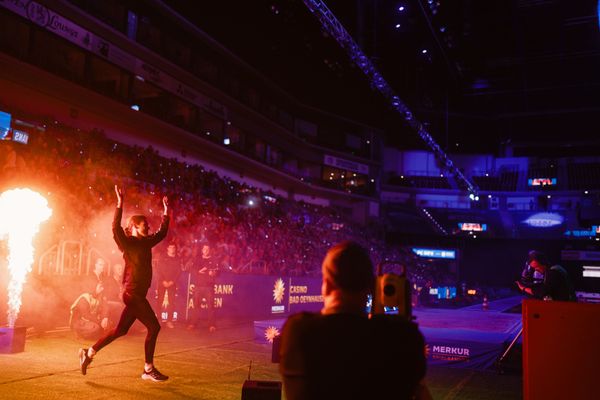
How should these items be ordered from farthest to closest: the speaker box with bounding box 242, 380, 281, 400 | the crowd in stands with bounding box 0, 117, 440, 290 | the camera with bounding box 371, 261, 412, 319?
the crowd in stands with bounding box 0, 117, 440, 290 → the speaker box with bounding box 242, 380, 281, 400 → the camera with bounding box 371, 261, 412, 319

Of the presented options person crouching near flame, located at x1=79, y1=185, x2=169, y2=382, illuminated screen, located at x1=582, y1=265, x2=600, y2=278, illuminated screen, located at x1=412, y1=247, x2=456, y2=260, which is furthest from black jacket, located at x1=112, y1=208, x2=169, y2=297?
illuminated screen, located at x1=582, y1=265, x2=600, y2=278

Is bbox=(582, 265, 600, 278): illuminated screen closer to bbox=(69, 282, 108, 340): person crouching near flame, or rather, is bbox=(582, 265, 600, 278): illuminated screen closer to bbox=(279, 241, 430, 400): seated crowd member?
bbox=(69, 282, 108, 340): person crouching near flame

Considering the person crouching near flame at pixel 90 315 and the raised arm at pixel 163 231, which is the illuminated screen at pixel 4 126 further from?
the raised arm at pixel 163 231

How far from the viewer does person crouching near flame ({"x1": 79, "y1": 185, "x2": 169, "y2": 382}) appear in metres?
6.52

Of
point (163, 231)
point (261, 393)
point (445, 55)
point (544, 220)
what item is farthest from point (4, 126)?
point (544, 220)

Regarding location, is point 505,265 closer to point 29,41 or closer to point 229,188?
point 229,188

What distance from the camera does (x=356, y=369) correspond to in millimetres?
2090

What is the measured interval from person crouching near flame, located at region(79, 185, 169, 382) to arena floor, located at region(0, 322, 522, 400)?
1.31 feet

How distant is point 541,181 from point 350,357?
4883 centimetres

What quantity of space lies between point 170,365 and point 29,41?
14516 mm

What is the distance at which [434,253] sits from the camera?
141 ft

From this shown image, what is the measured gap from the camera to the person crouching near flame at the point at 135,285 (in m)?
6.52

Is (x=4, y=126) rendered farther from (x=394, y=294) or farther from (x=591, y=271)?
(x=591, y=271)

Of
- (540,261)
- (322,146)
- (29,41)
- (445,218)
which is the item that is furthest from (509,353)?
(445,218)
